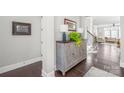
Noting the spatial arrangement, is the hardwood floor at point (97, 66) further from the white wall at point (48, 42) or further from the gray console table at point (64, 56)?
the white wall at point (48, 42)

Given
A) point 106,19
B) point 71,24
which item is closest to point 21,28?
point 71,24

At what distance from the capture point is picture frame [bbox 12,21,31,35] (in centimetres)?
292

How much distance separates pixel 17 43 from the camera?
10.00ft

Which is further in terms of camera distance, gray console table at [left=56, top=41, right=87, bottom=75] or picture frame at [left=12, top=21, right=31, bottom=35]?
picture frame at [left=12, top=21, right=31, bottom=35]

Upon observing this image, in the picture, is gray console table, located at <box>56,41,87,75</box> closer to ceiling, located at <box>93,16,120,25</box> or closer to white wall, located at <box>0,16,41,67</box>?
white wall, located at <box>0,16,41,67</box>

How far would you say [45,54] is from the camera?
2438 millimetres

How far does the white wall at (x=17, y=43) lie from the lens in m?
2.67

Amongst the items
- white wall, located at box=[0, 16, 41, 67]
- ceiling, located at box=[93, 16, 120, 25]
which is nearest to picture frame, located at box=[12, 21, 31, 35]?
white wall, located at box=[0, 16, 41, 67]

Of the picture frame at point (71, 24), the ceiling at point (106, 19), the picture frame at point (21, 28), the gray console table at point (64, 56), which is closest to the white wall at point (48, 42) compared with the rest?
the gray console table at point (64, 56)

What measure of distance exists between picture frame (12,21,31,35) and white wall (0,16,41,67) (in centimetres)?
10

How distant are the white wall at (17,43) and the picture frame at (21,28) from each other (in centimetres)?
10
